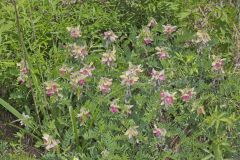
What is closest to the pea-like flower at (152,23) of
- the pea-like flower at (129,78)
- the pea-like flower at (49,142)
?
the pea-like flower at (129,78)

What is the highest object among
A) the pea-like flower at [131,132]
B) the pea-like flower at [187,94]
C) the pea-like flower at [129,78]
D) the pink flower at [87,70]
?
the pea-like flower at [129,78]

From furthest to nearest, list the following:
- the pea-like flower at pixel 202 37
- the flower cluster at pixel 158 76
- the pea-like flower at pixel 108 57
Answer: the pea-like flower at pixel 202 37 → the pea-like flower at pixel 108 57 → the flower cluster at pixel 158 76

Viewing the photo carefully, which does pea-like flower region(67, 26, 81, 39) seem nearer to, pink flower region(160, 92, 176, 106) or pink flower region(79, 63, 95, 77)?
pink flower region(79, 63, 95, 77)

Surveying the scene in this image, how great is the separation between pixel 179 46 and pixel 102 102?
0.82 m

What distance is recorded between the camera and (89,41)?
4207mm

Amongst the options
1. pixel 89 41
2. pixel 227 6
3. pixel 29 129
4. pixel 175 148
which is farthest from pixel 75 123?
pixel 227 6

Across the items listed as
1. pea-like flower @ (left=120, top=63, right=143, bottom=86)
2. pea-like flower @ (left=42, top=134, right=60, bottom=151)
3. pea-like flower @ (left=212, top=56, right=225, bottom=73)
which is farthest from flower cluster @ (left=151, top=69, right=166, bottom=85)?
pea-like flower @ (left=42, top=134, right=60, bottom=151)

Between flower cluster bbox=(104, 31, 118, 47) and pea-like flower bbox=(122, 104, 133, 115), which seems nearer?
pea-like flower bbox=(122, 104, 133, 115)

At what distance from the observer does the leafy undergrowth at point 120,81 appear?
3.48 m

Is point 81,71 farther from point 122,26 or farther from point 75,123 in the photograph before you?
point 122,26

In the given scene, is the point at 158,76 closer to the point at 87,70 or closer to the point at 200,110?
the point at 200,110

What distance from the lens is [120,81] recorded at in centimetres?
380

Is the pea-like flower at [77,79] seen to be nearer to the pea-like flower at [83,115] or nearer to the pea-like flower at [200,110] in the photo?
the pea-like flower at [83,115]

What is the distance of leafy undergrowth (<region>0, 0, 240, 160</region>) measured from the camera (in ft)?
11.4
